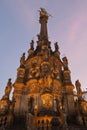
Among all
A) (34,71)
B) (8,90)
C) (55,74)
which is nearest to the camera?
(8,90)

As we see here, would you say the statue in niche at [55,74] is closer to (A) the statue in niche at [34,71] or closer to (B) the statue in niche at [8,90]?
(A) the statue in niche at [34,71]

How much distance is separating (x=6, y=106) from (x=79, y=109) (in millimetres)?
13967

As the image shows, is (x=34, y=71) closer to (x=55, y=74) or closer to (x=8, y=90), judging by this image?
(x=55, y=74)

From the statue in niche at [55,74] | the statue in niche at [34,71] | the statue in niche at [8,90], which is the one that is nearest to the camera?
the statue in niche at [8,90]

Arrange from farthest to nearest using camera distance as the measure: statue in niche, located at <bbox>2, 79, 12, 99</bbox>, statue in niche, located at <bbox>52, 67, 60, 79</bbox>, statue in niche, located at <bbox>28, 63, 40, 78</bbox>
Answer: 1. statue in niche, located at <bbox>52, 67, 60, 79</bbox>
2. statue in niche, located at <bbox>28, 63, 40, 78</bbox>
3. statue in niche, located at <bbox>2, 79, 12, 99</bbox>

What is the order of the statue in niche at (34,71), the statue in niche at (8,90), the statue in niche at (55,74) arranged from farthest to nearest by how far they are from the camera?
the statue in niche at (55,74), the statue in niche at (34,71), the statue in niche at (8,90)

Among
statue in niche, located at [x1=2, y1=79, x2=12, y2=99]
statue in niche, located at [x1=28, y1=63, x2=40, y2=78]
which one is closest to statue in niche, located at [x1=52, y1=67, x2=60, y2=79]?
statue in niche, located at [x1=28, y1=63, x2=40, y2=78]

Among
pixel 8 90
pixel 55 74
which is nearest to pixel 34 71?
pixel 55 74

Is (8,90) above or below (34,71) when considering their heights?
below

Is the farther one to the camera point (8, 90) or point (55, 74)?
point (55, 74)

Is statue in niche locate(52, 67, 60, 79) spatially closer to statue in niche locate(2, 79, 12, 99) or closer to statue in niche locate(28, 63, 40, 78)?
statue in niche locate(28, 63, 40, 78)

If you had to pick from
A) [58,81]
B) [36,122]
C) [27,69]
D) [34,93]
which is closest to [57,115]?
[36,122]

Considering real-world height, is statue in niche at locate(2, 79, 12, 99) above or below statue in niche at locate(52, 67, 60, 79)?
below

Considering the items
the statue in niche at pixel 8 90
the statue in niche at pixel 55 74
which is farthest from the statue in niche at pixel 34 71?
the statue in niche at pixel 8 90
